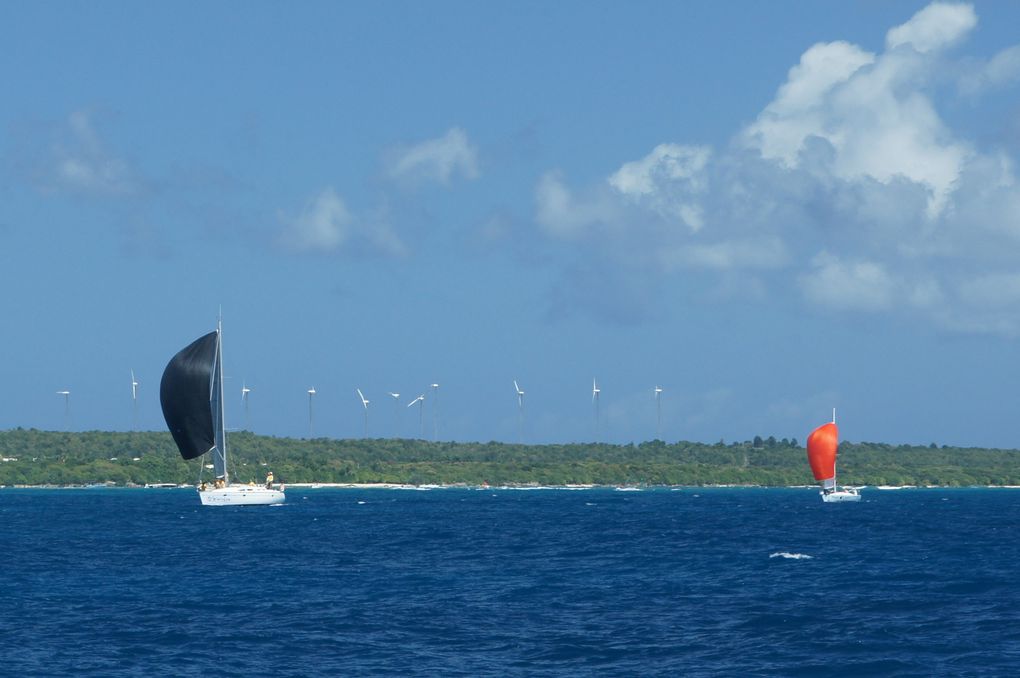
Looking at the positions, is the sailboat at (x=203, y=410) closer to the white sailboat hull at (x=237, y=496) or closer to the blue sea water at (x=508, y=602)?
the white sailboat hull at (x=237, y=496)

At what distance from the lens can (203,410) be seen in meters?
147

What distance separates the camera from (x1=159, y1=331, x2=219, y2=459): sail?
145m

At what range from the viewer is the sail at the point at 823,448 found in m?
180

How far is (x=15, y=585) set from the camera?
220ft

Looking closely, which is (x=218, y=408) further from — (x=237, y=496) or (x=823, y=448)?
(x=823, y=448)

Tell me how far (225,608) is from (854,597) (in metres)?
25.4

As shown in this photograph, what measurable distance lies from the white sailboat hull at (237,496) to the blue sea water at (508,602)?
34504 millimetres

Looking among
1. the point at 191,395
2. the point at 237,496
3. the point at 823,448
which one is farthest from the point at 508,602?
the point at 823,448

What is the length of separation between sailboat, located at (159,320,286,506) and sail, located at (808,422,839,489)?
219 ft

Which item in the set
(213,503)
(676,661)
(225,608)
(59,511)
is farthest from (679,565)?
(59,511)

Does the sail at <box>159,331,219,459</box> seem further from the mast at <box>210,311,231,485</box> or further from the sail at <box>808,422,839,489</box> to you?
the sail at <box>808,422,839,489</box>

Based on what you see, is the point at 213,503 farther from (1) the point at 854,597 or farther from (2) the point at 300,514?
(1) the point at 854,597

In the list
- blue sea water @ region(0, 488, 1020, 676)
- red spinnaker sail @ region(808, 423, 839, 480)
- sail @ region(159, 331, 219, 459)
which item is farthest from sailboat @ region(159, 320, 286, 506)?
red spinnaker sail @ region(808, 423, 839, 480)

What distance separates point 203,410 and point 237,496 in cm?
981
